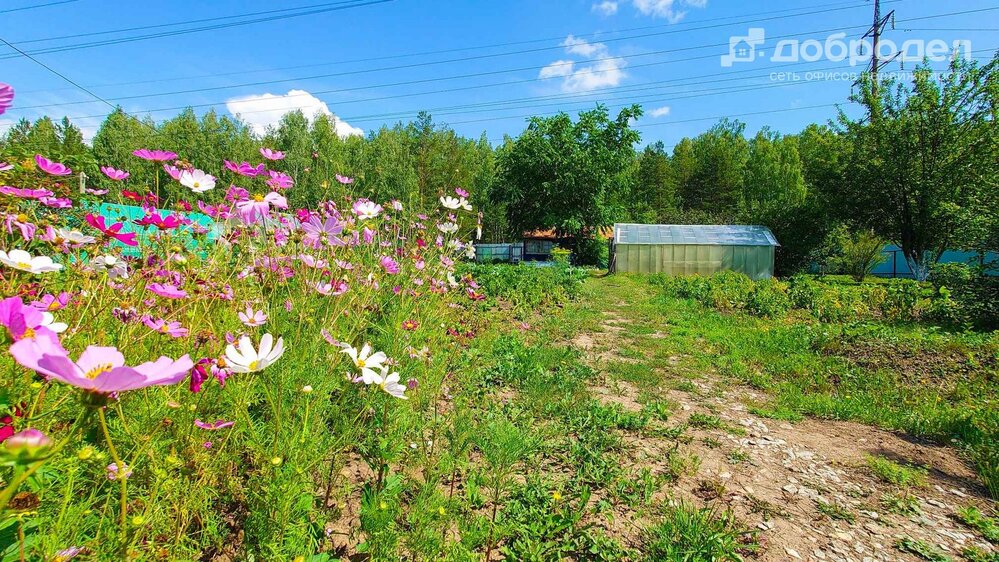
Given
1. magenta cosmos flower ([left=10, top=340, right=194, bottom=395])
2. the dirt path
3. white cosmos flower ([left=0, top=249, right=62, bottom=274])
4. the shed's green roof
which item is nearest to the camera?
magenta cosmos flower ([left=10, top=340, right=194, bottom=395])

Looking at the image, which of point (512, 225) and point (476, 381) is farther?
point (512, 225)

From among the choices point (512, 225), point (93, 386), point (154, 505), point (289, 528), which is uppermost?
point (512, 225)

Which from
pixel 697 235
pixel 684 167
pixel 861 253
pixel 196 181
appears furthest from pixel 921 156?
pixel 684 167

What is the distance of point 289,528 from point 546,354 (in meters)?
2.90

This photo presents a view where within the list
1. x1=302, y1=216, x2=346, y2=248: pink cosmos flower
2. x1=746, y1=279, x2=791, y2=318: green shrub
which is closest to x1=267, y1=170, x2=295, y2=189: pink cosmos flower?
x1=302, y1=216, x2=346, y2=248: pink cosmos flower

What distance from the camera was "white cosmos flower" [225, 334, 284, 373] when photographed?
777 mm

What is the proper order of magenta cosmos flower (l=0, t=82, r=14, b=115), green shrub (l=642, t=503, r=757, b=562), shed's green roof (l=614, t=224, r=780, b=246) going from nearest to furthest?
magenta cosmos flower (l=0, t=82, r=14, b=115) → green shrub (l=642, t=503, r=757, b=562) → shed's green roof (l=614, t=224, r=780, b=246)

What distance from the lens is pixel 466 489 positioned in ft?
5.57

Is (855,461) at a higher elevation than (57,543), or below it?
below

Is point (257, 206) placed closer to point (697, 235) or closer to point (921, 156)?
point (697, 235)

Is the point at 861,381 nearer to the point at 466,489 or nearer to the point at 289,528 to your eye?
the point at 466,489

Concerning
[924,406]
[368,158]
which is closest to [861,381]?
[924,406]

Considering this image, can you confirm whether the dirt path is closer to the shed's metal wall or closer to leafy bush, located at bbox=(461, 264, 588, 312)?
leafy bush, located at bbox=(461, 264, 588, 312)

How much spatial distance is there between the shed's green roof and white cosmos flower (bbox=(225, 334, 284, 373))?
1623cm
